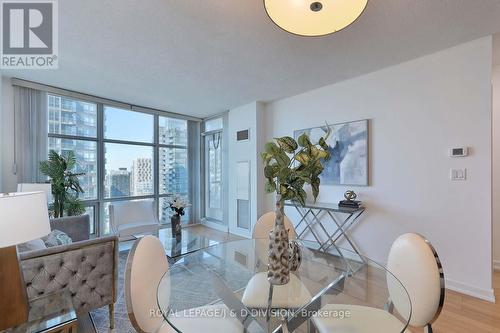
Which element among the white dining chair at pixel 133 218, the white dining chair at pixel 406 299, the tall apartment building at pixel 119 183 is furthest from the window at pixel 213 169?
the white dining chair at pixel 406 299

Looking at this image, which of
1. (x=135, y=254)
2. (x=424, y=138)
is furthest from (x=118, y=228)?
(x=424, y=138)

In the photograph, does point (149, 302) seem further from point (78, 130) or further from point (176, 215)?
point (78, 130)

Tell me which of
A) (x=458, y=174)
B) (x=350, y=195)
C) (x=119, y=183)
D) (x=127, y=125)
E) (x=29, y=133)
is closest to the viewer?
(x=458, y=174)

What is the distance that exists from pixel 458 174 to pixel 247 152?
10.2ft

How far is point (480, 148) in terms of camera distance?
231 cm

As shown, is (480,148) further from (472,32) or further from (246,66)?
(246,66)

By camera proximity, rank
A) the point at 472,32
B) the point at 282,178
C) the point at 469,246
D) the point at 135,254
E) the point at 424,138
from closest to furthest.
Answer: the point at 135,254, the point at 282,178, the point at 472,32, the point at 469,246, the point at 424,138

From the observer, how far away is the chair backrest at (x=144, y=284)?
42.4 inches

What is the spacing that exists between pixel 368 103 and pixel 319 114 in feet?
2.43

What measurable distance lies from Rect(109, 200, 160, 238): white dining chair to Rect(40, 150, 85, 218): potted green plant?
1.73ft

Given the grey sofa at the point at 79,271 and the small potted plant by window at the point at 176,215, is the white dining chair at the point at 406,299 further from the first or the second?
the small potted plant by window at the point at 176,215

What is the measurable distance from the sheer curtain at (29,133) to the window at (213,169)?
9.80ft

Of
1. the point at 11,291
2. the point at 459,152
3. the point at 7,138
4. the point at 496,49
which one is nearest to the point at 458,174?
the point at 459,152

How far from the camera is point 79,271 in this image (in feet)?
5.76
